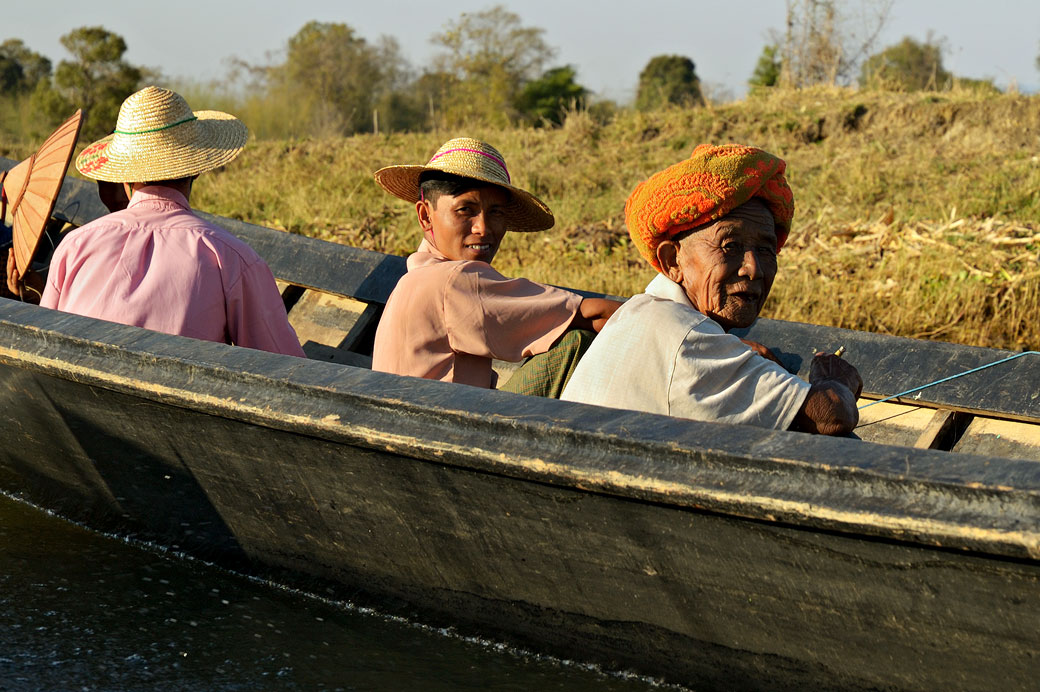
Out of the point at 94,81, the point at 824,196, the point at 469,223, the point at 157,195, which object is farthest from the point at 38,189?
the point at 94,81

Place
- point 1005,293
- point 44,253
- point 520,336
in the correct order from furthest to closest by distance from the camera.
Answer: point 1005,293, point 44,253, point 520,336

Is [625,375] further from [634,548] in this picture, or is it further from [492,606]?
[492,606]

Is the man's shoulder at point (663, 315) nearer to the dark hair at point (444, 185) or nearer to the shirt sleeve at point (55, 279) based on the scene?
the dark hair at point (444, 185)

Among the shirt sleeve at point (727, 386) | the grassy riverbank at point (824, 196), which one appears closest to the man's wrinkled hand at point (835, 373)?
the shirt sleeve at point (727, 386)

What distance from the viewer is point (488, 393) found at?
7.92 ft

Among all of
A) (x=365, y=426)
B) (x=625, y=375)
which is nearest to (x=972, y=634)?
(x=625, y=375)

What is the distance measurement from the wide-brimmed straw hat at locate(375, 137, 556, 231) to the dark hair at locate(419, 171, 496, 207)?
32mm

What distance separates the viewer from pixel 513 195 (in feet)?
11.0

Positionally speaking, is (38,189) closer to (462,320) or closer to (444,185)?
(444,185)

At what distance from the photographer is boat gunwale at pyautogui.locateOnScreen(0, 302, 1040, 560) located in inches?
75.8

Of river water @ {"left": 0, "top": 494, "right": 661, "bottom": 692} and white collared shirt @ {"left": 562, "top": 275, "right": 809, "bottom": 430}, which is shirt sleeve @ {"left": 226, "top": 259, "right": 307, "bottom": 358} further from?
white collared shirt @ {"left": 562, "top": 275, "right": 809, "bottom": 430}

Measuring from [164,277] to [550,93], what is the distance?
20.6m

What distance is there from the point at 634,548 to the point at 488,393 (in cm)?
45

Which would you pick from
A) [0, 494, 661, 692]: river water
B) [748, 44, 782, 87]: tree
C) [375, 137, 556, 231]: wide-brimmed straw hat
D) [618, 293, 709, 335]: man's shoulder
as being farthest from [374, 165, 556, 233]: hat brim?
[748, 44, 782, 87]: tree
